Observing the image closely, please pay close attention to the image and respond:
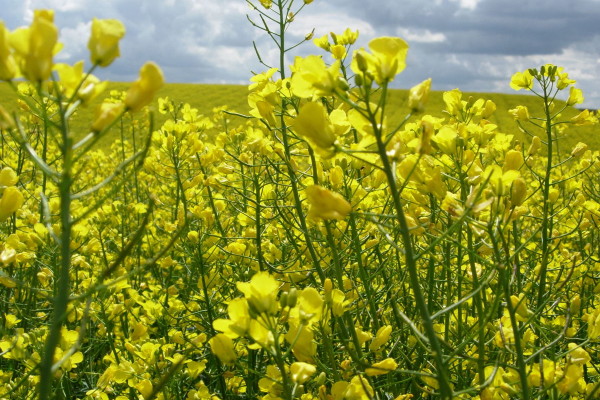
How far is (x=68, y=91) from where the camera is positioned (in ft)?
3.44

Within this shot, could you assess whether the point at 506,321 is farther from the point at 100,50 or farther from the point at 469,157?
the point at 100,50

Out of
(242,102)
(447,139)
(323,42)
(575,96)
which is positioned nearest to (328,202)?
(447,139)

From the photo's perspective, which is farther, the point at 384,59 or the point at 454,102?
the point at 454,102

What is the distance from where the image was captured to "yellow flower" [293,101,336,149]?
1146 millimetres

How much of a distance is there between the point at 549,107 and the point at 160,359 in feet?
7.11

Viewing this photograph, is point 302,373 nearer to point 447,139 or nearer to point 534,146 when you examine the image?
point 447,139

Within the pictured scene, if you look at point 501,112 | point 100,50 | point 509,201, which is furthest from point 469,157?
point 501,112

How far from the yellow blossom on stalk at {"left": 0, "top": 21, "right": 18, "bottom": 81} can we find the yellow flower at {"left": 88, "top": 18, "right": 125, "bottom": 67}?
0.46 feet

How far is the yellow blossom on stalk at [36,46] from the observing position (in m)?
0.93

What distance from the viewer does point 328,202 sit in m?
1.18

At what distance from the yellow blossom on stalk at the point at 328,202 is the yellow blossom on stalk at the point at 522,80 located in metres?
1.97

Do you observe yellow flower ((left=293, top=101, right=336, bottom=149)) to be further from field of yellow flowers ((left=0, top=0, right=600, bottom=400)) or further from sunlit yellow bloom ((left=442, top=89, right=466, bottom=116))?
sunlit yellow bloom ((left=442, top=89, right=466, bottom=116))

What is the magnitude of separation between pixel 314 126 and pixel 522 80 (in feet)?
6.63

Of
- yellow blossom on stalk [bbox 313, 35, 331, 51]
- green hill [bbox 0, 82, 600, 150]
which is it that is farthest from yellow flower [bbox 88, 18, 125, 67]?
green hill [bbox 0, 82, 600, 150]
